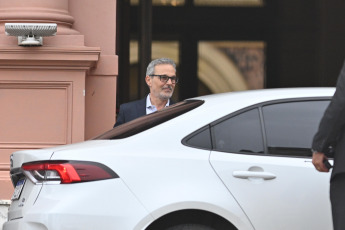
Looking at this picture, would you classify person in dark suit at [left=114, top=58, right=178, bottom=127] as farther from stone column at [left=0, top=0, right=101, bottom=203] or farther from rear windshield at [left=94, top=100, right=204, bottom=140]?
stone column at [left=0, top=0, right=101, bottom=203]

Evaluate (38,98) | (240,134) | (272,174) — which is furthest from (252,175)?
(38,98)

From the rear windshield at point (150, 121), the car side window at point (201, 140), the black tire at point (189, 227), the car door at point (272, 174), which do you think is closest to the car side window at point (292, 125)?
the car door at point (272, 174)

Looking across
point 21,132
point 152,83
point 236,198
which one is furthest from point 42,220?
point 21,132

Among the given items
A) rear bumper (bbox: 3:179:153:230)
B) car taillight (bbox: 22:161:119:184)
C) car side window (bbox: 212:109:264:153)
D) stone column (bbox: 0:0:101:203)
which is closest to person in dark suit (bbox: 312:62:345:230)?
car side window (bbox: 212:109:264:153)

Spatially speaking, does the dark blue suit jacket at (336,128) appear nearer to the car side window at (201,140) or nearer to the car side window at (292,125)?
the car side window at (292,125)

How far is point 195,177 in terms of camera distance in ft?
19.0

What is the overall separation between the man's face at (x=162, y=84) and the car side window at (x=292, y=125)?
7.11 feet

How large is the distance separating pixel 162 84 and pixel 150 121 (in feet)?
6.39

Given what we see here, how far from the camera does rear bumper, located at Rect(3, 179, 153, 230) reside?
18.7 feet

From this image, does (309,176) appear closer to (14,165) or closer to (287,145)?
(287,145)

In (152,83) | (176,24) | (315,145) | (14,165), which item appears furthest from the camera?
(176,24)

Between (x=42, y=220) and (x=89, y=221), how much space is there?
30 centimetres

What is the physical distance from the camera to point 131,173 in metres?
5.78

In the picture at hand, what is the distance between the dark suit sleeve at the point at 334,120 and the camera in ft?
16.6
